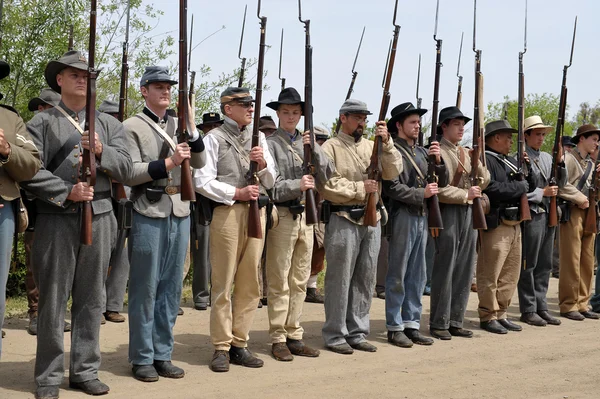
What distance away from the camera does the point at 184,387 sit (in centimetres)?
686

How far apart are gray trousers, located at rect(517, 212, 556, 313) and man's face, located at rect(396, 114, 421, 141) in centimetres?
229

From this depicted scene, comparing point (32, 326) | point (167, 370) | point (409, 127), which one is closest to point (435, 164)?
point (409, 127)

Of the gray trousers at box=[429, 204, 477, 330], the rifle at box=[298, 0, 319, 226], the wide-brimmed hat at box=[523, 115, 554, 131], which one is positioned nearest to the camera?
the rifle at box=[298, 0, 319, 226]

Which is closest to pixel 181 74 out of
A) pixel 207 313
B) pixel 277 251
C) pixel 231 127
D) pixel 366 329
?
pixel 231 127

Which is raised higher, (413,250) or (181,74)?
(181,74)

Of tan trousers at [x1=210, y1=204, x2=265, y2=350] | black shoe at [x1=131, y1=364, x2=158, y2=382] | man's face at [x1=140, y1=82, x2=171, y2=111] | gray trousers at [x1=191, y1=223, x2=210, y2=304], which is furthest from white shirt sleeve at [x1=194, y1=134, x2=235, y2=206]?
gray trousers at [x1=191, y1=223, x2=210, y2=304]

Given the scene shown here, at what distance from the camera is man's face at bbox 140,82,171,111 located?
23.4 ft

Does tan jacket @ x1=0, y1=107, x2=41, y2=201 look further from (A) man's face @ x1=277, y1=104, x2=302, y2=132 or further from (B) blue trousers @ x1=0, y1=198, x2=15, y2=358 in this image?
(A) man's face @ x1=277, y1=104, x2=302, y2=132

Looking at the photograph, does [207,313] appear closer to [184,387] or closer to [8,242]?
[184,387]

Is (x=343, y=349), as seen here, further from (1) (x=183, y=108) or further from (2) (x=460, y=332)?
(1) (x=183, y=108)

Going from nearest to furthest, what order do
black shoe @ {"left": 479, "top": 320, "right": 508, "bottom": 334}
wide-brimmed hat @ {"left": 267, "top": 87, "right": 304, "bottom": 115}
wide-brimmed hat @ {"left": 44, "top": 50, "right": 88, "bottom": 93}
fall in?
wide-brimmed hat @ {"left": 44, "top": 50, "right": 88, "bottom": 93}, wide-brimmed hat @ {"left": 267, "top": 87, "right": 304, "bottom": 115}, black shoe @ {"left": 479, "top": 320, "right": 508, "bottom": 334}

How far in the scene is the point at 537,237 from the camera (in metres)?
10.5

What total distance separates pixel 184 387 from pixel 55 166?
2041 mm

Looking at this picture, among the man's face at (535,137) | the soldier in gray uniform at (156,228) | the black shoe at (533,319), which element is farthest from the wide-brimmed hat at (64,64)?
the black shoe at (533,319)
